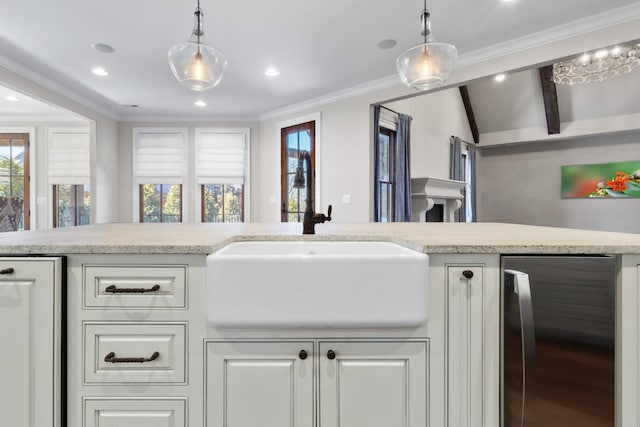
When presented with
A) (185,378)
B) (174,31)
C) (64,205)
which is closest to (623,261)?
(185,378)

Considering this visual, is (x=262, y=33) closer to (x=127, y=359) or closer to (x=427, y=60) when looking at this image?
(x=427, y=60)

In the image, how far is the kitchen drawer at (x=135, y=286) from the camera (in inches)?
Answer: 40.9

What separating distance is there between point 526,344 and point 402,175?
3.53 m

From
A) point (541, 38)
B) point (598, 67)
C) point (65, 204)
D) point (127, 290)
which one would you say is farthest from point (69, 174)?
point (598, 67)

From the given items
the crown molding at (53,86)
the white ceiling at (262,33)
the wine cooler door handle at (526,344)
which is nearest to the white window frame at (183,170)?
the crown molding at (53,86)

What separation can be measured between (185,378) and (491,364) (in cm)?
101

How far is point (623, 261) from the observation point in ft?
3.37

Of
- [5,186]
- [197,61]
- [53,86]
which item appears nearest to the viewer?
[197,61]

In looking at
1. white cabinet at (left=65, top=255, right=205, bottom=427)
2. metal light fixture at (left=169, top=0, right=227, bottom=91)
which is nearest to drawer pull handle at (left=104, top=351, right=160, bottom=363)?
white cabinet at (left=65, top=255, right=205, bottom=427)

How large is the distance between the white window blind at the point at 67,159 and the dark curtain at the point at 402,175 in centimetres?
488

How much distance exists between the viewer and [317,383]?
1.04 meters

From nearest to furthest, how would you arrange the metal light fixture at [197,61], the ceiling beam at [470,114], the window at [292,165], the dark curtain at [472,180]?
the metal light fixture at [197,61] < the window at [292,165] < the ceiling beam at [470,114] < the dark curtain at [472,180]

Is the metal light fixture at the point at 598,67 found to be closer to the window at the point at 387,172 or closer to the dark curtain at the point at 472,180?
the window at the point at 387,172

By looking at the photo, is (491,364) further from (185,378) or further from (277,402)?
(185,378)
